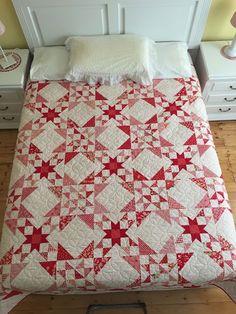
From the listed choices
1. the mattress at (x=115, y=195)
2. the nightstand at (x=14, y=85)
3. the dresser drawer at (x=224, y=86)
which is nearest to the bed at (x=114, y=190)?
the mattress at (x=115, y=195)

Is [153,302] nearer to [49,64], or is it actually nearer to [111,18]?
[49,64]

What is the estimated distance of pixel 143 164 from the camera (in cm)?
161

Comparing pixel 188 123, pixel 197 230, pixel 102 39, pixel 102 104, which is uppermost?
pixel 102 39

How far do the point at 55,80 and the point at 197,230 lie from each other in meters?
1.27

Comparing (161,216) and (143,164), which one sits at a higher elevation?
(143,164)

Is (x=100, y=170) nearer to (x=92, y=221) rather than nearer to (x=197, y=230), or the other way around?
(x=92, y=221)

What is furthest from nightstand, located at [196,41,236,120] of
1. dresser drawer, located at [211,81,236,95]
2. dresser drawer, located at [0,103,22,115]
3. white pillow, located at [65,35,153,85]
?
dresser drawer, located at [0,103,22,115]

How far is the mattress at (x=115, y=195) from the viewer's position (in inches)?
53.4

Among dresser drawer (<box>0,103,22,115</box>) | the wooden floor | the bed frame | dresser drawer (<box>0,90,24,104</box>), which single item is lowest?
the wooden floor

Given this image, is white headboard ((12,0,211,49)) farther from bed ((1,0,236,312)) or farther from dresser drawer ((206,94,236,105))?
dresser drawer ((206,94,236,105))

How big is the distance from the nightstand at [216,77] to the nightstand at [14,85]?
4.03 feet

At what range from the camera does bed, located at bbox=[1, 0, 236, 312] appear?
4.46 feet

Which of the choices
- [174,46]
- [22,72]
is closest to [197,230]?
[174,46]

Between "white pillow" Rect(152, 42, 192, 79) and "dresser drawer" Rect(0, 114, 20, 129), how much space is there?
3.68ft
